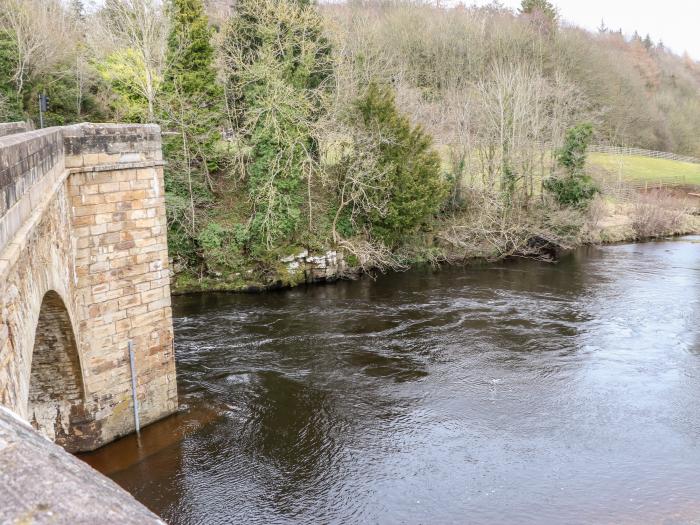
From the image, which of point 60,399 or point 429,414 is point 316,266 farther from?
point 60,399

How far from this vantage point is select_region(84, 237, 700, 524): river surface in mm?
9695

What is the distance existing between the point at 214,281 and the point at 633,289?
45.5 feet

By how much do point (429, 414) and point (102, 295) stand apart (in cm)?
642

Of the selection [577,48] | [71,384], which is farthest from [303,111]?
[577,48]

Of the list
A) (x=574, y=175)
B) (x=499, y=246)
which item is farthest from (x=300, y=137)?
(x=574, y=175)

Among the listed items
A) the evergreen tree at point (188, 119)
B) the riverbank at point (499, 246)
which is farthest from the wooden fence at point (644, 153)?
the evergreen tree at point (188, 119)

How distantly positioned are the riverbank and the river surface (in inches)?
76.1

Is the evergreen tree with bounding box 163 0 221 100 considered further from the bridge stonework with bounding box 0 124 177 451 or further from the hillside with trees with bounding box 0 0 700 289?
the bridge stonework with bounding box 0 124 177 451

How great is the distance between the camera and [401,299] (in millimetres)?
20016

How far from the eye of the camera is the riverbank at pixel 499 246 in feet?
71.5

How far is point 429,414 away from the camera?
12.3 metres

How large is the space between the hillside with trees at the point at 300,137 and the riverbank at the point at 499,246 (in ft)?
0.34

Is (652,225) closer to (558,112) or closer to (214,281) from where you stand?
(558,112)

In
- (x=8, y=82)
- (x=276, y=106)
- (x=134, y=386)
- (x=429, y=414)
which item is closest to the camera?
(x=134, y=386)
